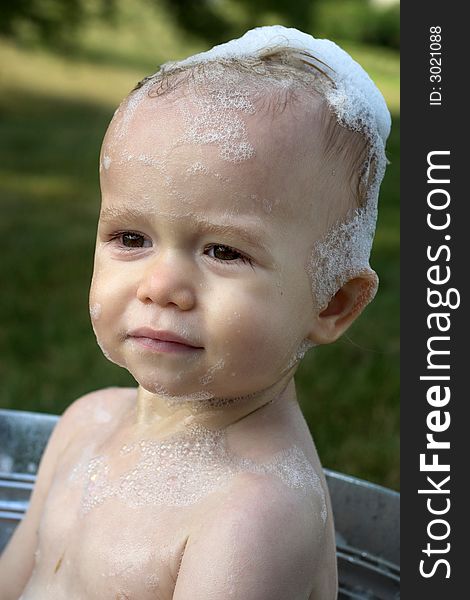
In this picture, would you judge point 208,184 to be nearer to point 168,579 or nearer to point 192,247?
point 192,247

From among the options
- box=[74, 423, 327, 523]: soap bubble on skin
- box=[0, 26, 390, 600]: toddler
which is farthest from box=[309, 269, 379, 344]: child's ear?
box=[74, 423, 327, 523]: soap bubble on skin

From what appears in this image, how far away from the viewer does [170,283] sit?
1.15 m

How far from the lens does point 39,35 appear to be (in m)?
4.32

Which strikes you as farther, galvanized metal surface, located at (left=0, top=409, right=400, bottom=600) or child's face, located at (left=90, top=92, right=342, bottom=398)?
galvanized metal surface, located at (left=0, top=409, right=400, bottom=600)

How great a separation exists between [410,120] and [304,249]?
1.58 feet

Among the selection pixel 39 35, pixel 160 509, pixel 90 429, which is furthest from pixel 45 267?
pixel 160 509

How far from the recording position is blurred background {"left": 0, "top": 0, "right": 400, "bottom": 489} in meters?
2.86

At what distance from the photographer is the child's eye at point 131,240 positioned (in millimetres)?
1224

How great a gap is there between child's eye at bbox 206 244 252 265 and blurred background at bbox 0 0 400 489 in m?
0.39

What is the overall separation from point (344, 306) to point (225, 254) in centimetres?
22

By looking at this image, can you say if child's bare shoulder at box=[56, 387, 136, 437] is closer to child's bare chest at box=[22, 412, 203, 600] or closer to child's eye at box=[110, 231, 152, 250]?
child's bare chest at box=[22, 412, 203, 600]

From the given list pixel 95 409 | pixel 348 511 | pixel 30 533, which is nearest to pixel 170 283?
pixel 95 409

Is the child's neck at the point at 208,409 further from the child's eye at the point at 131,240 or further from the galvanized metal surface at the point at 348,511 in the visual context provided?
the galvanized metal surface at the point at 348,511

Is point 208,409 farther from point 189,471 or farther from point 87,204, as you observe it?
point 87,204
